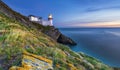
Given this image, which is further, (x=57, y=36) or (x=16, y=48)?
(x=57, y=36)

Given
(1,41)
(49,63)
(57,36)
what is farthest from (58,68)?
(57,36)

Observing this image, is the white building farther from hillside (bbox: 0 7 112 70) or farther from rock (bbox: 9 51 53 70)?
rock (bbox: 9 51 53 70)

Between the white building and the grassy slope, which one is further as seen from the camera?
the white building

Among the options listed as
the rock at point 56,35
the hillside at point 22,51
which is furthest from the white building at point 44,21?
the hillside at point 22,51

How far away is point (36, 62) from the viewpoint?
8742mm

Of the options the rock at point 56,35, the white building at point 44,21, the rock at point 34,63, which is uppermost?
the white building at point 44,21

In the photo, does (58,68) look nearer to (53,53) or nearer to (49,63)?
(49,63)

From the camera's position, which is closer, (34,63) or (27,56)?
(34,63)

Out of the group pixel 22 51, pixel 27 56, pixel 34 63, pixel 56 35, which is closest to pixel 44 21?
pixel 56 35

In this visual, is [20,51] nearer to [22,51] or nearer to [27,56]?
[22,51]

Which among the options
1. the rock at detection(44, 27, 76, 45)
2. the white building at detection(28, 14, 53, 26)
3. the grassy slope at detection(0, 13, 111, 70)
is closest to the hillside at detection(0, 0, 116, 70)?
the grassy slope at detection(0, 13, 111, 70)

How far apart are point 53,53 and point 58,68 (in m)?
1.53

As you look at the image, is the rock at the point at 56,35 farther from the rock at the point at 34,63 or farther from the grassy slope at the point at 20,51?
the rock at the point at 34,63

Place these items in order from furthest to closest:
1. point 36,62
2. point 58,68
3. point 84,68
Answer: point 84,68 < point 58,68 < point 36,62
